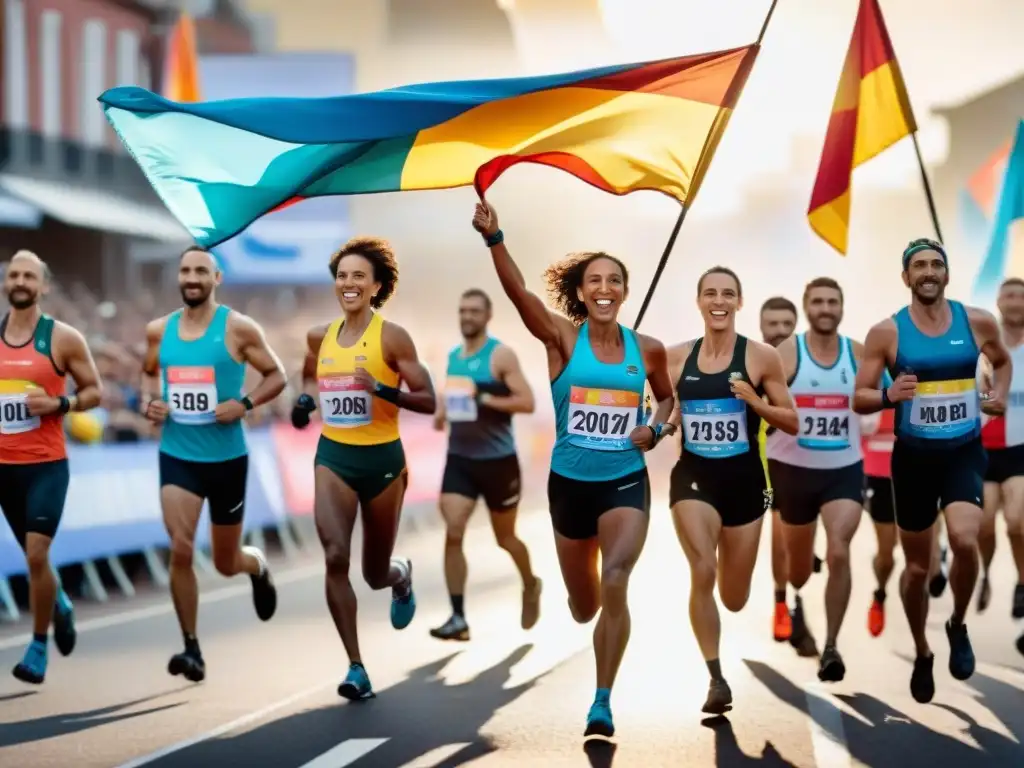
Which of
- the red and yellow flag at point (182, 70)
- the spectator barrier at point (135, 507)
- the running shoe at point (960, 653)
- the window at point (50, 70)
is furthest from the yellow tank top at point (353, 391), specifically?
the window at point (50, 70)

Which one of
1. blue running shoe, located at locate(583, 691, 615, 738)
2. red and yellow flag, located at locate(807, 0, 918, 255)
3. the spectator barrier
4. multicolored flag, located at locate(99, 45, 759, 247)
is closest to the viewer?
blue running shoe, located at locate(583, 691, 615, 738)

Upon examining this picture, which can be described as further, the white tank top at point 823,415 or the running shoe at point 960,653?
the white tank top at point 823,415

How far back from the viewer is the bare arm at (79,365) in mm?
10406

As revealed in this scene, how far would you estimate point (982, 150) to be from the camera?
68188 mm

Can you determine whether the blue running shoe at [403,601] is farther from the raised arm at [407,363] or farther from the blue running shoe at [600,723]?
the blue running shoe at [600,723]

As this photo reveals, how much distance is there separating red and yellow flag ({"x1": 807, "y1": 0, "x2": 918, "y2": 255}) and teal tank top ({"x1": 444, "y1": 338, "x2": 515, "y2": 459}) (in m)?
2.64

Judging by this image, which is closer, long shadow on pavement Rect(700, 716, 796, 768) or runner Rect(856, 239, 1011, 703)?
long shadow on pavement Rect(700, 716, 796, 768)

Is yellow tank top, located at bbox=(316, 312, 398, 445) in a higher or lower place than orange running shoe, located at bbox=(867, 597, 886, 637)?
higher

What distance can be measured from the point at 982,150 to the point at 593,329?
62.4m

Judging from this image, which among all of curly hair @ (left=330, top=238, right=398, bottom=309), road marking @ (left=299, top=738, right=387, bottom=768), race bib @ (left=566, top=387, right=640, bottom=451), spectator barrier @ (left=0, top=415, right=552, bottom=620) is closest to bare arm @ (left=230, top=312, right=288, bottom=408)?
curly hair @ (left=330, top=238, right=398, bottom=309)

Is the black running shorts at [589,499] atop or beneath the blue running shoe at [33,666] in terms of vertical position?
atop

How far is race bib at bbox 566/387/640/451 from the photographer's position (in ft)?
28.1

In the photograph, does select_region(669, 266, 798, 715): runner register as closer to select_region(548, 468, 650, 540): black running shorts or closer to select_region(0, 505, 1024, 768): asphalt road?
select_region(548, 468, 650, 540): black running shorts

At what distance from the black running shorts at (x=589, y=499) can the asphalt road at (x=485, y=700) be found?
93cm
